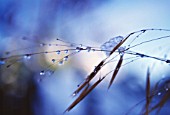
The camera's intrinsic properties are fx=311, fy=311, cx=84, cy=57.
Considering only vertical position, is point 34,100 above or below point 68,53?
below

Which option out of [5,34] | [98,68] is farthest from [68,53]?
[5,34]

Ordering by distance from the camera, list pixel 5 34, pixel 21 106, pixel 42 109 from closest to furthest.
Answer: pixel 5 34
pixel 42 109
pixel 21 106

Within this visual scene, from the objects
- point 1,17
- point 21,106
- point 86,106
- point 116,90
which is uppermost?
point 1,17

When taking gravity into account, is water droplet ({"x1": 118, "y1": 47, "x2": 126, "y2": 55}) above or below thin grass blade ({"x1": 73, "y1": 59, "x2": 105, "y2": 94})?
above

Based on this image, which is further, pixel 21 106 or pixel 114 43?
pixel 21 106

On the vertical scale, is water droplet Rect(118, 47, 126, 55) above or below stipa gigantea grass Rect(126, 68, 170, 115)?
above

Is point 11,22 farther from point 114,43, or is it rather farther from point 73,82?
point 114,43

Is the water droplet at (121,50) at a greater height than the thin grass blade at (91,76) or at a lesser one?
greater

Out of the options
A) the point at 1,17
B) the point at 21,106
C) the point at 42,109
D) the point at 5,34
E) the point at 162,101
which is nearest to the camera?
the point at 162,101

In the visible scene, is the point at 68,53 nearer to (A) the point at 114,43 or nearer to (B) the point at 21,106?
(A) the point at 114,43

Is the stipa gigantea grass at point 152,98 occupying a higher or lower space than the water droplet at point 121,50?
lower
